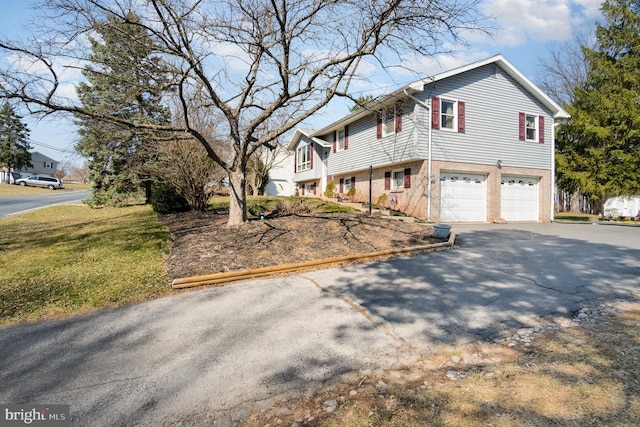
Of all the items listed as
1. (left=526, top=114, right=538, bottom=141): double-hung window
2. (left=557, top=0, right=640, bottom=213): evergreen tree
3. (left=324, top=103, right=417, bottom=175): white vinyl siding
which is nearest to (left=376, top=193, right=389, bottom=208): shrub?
(left=324, top=103, right=417, bottom=175): white vinyl siding

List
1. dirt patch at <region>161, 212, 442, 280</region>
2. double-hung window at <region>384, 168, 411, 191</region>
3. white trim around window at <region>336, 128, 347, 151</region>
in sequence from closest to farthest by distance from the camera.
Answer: dirt patch at <region>161, 212, 442, 280</region>
double-hung window at <region>384, 168, 411, 191</region>
white trim around window at <region>336, 128, 347, 151</region>

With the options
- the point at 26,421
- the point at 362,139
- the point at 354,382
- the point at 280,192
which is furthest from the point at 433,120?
the point at 280,192

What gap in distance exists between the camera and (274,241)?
7344 mm

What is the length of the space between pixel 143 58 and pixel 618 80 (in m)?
24.1

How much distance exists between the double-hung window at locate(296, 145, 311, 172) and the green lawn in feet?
53.3

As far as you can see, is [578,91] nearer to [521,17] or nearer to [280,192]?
[521,17]

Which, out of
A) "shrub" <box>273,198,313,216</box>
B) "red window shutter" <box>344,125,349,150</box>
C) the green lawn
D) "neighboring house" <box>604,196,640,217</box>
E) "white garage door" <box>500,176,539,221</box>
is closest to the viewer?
the green lawn

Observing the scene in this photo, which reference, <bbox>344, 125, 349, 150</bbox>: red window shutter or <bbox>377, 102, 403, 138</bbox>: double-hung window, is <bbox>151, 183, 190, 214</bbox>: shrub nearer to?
<bbox>377, 102, 403, 138</bbox>: double-hung window

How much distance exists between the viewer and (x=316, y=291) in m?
5.05

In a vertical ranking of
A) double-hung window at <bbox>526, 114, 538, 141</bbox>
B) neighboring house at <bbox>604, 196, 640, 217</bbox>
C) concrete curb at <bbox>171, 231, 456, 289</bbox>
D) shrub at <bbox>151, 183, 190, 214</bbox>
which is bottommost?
concrete curb at <bbox>171, 231, 456, 289</bbox>

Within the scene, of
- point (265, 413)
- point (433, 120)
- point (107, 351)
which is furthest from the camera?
point (433, 120)

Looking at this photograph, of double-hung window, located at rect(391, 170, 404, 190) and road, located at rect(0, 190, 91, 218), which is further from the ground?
double-hung window, located at rect(391, 170, 404, 190)

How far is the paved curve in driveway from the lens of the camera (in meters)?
2.65

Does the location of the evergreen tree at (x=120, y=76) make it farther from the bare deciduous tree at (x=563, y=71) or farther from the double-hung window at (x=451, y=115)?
the bare deciduous tree at (x=563, y=71)
